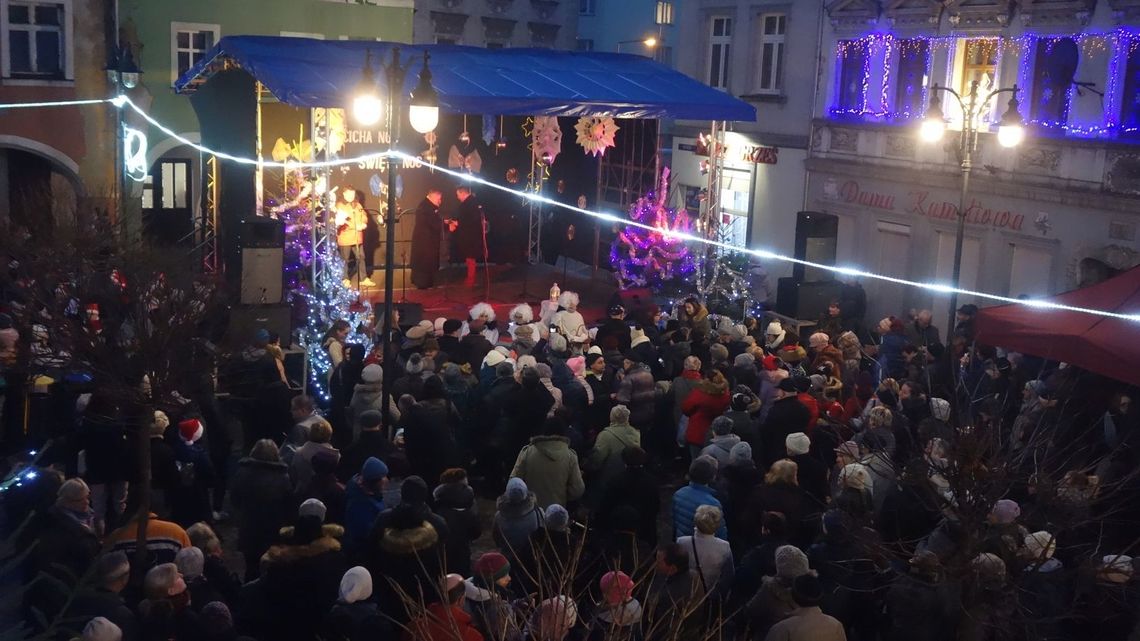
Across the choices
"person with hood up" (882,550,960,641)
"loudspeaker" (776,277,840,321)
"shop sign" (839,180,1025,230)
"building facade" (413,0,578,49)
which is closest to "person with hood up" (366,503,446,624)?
"person with hood up" (882,550,960,641)

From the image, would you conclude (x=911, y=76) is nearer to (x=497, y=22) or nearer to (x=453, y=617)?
(x=497, y=22)

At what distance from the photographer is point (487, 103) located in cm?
1752

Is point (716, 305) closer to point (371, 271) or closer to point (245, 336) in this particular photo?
point (371, 271)

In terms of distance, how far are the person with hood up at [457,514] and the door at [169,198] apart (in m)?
18.6

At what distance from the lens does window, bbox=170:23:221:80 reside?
24.7 m

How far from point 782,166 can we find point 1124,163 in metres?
7.68

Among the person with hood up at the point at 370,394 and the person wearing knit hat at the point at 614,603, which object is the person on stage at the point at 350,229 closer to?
the person with hood up at the point at 370,394

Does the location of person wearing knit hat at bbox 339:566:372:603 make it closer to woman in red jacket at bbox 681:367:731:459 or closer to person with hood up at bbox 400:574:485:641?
person with hood up at bbox 400:574:485:641

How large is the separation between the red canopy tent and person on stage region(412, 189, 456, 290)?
11799mm

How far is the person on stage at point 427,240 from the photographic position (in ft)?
71.6

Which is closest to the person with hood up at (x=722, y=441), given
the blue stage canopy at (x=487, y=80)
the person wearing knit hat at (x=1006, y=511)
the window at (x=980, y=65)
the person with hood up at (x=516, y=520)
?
the person with hood up at (x=516, y=520)

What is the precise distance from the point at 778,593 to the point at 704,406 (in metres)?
3.92

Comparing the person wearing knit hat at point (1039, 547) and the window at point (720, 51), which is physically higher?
the window at point (720, 51)

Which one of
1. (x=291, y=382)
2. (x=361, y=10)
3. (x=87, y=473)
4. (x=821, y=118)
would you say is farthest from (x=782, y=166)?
(x=87, y=473)
